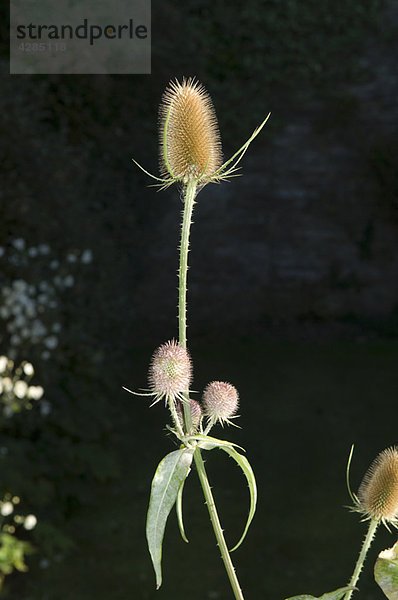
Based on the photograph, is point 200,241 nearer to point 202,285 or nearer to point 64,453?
point 202,285

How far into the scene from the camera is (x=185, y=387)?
0.74 m

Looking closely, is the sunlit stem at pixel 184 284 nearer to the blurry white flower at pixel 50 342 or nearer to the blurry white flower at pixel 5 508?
the blurry white flower at pixel 5 508

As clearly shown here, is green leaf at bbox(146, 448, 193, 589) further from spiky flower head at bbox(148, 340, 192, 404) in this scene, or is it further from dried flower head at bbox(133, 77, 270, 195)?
dried flower head at bbox(133, 77, 270, 195)

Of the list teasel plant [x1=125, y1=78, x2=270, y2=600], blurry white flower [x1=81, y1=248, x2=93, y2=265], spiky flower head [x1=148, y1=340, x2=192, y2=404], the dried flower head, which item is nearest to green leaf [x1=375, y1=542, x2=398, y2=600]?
teasel plant [x1=125, y1=78, x2=270, y2=600]

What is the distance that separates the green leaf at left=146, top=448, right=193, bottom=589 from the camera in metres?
0.70

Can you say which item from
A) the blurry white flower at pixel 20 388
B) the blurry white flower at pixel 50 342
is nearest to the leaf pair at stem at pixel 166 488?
the blurry white flower at pixel 20 388

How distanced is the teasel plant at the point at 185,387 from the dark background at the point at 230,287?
95.3 inches

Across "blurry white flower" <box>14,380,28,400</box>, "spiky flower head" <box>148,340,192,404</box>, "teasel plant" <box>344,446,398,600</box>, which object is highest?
"spiky flower head" <box>148,340,192,404</box>

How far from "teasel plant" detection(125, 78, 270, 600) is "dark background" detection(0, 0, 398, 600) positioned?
2.42 m

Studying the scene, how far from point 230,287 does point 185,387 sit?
5231 mm

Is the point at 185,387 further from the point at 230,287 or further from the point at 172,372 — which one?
the point at 230,287

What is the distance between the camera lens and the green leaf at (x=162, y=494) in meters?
0.70
